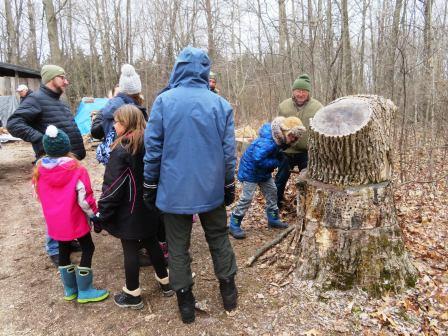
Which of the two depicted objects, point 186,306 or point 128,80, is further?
point 128,80

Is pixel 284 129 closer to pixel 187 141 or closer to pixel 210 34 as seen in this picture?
pixel 187 141

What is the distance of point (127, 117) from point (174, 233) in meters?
1.04

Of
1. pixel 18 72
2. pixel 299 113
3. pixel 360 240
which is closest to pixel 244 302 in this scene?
pixel 360 240

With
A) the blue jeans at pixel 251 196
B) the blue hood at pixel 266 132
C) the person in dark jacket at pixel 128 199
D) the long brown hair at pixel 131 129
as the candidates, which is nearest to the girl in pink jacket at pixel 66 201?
the person in dark jacket at pixel 128 199

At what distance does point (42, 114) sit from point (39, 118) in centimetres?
6

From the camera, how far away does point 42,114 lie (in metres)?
3.77

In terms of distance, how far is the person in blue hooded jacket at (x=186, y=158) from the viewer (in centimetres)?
256

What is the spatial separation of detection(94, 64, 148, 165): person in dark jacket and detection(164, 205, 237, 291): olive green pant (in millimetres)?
1295

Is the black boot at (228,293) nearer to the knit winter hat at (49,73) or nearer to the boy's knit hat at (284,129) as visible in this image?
the boy's knit hat at (284,129)

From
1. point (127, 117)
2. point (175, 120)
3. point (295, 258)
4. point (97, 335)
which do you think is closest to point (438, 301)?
point (295, 258)

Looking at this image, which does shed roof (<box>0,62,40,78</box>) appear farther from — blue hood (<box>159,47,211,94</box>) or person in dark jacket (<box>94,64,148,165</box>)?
blue hood (<box>159,47,211,94</box>)

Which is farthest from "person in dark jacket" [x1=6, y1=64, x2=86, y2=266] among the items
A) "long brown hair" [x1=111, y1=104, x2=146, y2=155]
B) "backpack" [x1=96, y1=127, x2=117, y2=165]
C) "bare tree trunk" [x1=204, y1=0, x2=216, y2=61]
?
"bare tree trunk" [x1=204, y1=0, x2=216, y2=61]

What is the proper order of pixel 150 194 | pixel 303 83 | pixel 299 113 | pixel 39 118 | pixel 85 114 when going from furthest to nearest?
1. pixel 85 114
2. pixel 299 113
3. pixel 303 83
4. pixel 39 118
5. pixel 150 194

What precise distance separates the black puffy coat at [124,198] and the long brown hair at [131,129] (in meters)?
0.05
